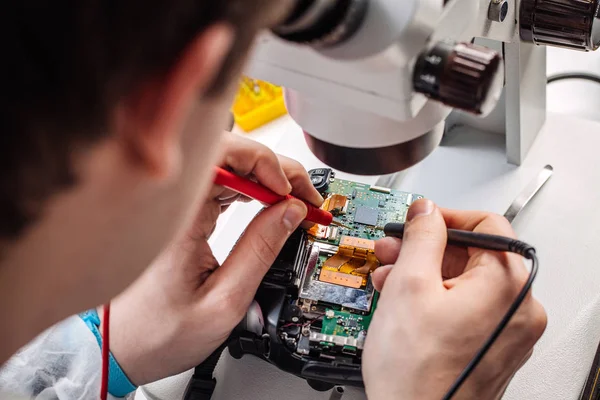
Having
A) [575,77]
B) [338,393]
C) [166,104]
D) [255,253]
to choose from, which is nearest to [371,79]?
[166,104]

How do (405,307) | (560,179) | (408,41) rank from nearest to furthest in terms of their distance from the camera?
(408,41) → (405,307) → (560,179)

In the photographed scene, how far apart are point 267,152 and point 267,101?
40 cm

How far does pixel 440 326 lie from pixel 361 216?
0.24 metres

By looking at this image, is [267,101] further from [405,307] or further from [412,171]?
[405,307]

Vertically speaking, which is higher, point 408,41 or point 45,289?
point 408,41

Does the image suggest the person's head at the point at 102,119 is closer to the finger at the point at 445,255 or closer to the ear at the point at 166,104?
the ear at the point at 166,104

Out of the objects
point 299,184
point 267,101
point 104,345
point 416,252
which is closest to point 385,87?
point 416,252

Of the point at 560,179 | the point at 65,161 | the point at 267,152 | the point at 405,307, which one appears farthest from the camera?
the point at 560,179

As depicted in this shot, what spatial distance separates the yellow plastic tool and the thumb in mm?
501

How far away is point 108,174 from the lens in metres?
0.27

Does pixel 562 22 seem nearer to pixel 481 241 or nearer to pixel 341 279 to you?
pixel 481 241

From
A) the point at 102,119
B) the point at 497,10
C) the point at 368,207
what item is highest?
the point at 497,10

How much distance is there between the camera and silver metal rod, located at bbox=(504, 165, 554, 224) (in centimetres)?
80

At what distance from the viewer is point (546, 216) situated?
2.66 ft
